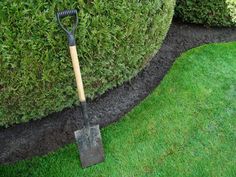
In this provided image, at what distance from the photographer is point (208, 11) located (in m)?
4.90

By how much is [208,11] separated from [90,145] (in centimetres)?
305

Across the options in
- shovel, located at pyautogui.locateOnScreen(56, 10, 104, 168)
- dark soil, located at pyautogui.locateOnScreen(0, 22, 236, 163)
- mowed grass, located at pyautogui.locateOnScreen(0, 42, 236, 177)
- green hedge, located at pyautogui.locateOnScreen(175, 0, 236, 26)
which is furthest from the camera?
green hedge, located at pyautogui.locateOnScreen(175, 0, 236, 26)

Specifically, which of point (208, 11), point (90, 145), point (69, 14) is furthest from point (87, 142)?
point (208, 11)

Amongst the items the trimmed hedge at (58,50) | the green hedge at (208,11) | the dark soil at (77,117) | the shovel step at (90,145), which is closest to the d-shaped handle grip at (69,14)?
the trimmed hedge at (58,50)

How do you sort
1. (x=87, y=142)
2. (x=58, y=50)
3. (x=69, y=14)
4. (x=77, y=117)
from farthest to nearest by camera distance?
(x=77, y=117), (x=87, y=142), (x=58, y=50), (x=69, y=14)

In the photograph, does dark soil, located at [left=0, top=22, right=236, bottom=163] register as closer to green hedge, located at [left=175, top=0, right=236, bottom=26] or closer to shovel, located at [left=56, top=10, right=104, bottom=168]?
shovel, located at [left=56, top=10, right=104, bottom=168]

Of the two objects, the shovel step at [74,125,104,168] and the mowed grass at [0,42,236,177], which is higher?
the shovel step at [74,125,104,168]

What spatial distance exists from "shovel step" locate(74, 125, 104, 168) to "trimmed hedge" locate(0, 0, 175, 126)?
45cm

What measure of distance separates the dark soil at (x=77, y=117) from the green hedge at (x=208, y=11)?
22.8 inches

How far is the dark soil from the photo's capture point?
126 inches

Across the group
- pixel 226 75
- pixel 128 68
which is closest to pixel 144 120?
pixel 128 68

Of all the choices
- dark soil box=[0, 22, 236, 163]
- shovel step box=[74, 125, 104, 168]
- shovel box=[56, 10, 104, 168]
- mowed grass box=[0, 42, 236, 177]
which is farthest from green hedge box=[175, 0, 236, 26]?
shovel step box=[74, 125, 104, 168]

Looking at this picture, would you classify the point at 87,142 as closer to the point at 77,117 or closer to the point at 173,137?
the point at 77,117

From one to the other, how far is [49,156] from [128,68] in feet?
4.18
